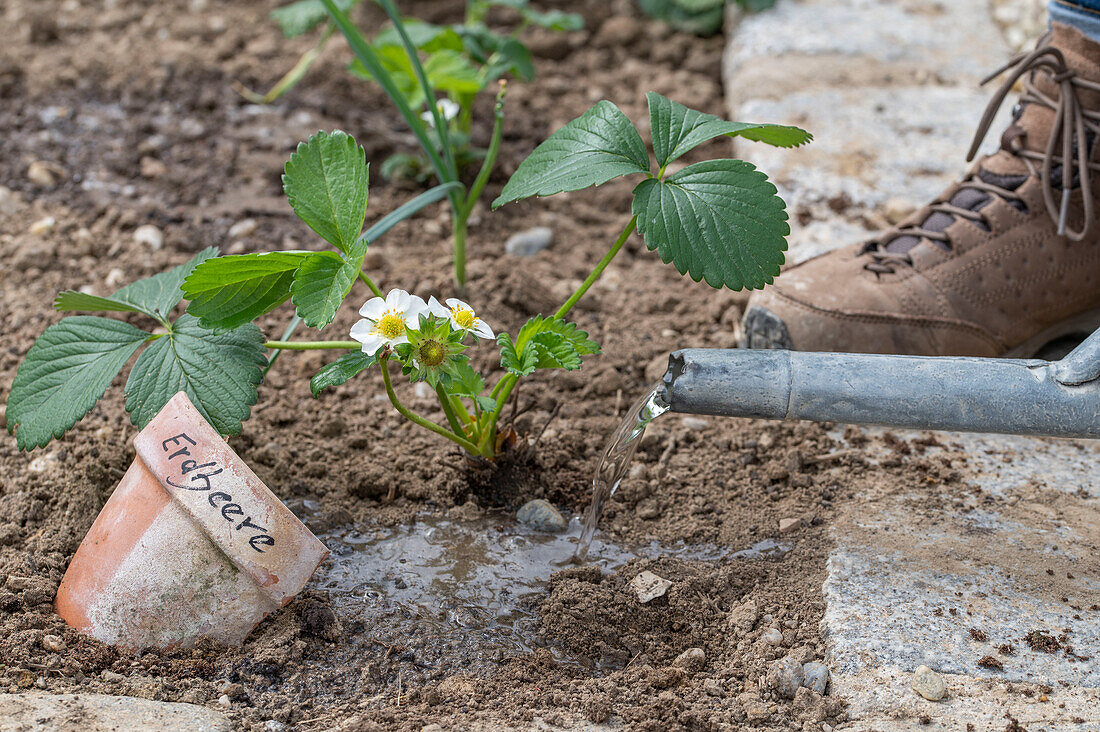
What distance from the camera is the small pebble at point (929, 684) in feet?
3.86

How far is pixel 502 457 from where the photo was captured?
1.56m

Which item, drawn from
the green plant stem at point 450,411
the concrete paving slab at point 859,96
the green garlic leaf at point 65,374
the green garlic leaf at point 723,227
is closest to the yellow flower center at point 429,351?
the green plant stem at point 450,411

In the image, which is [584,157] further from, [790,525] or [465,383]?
[790,525]

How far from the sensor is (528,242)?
7.29 ft

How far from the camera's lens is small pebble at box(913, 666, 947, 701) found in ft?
3.86

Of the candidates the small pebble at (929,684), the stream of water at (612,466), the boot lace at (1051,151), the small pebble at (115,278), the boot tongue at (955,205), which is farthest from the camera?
the small pebble at (115,278)

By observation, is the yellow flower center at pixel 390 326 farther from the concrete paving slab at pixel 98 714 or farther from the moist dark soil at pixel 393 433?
the concrete paving slab at pixel 98 714

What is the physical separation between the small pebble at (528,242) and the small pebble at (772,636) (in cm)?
114

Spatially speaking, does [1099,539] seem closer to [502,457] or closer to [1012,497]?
[1012,497]

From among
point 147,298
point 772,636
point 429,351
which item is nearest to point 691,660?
point 772,636

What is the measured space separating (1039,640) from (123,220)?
198 cm

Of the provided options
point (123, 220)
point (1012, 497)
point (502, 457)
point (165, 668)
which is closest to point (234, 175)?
point (123, 220)

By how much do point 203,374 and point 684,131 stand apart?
769 mm

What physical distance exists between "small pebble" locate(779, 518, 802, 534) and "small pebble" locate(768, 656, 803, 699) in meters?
0.28
